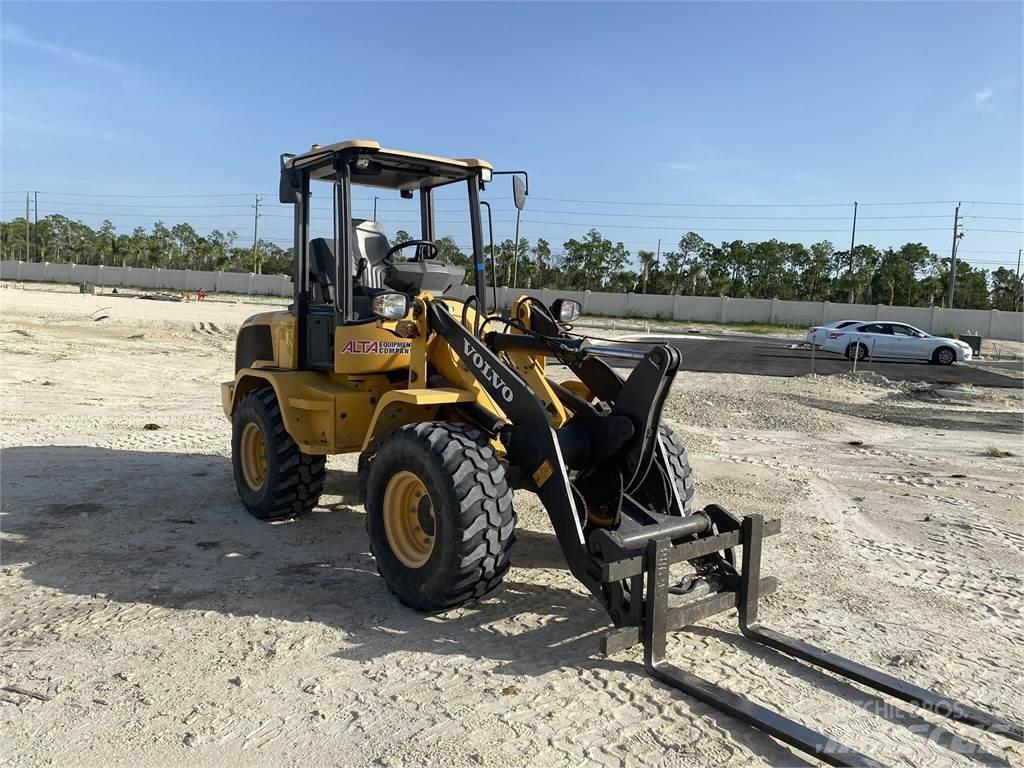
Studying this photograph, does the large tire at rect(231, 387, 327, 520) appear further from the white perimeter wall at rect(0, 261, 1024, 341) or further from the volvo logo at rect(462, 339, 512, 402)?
the white perimeter wall at rect(0, 261, 1024, 341)

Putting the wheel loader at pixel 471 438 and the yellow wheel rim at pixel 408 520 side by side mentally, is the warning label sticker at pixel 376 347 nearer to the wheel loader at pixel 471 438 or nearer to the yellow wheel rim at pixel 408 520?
the wheel loader at pixel 471 438

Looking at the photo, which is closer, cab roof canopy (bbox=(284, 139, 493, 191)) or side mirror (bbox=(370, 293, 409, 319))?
side mirror (bbox=(370, 293, 409, 319))

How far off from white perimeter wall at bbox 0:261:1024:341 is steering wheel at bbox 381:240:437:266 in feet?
89.7

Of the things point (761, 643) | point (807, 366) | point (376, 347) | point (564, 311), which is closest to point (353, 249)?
point (376, 347)

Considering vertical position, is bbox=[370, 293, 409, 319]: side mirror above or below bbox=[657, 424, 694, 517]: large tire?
above

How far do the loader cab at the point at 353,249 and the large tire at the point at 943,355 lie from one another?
23653 millimetres

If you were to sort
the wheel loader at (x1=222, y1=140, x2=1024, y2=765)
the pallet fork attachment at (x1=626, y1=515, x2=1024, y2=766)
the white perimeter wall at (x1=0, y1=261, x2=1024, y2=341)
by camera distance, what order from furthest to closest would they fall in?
1. the white perimeter wall at (x1=0, y1=261, x2=1024, y2=341)
2. the wheel loader at (x1=222, y1=140, x2=1024, y2=765)
3. the pallet fork attachment at (x1=626, y1=515, x2=1024, y2=766)

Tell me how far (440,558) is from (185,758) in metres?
1.60

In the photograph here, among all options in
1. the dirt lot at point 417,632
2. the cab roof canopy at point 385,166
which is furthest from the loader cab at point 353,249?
the dirt lot at point 417,632

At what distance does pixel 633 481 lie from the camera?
4746 millimetres

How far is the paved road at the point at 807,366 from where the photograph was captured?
20484 millimetres

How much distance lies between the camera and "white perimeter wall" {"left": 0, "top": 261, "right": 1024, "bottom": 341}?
47.0 meters

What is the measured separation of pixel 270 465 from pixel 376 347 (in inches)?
54.2

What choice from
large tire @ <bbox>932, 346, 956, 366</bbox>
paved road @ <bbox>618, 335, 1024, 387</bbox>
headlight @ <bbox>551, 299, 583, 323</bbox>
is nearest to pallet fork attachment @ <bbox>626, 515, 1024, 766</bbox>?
headlight @ <bbox>551, 299, 583, 323</bbox>
